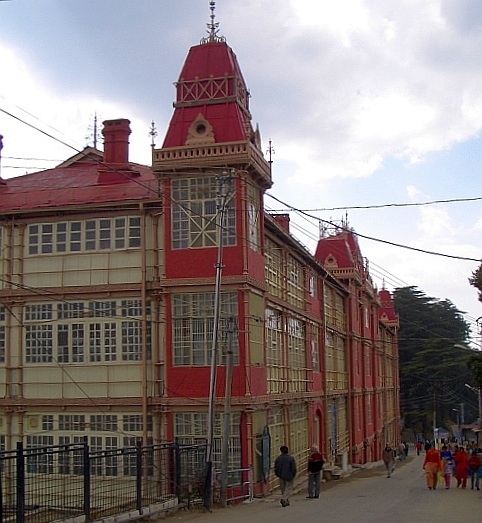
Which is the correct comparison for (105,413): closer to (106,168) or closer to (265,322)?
(265,322)

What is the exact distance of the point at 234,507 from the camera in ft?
73.2

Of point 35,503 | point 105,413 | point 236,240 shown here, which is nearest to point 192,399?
point 105,413

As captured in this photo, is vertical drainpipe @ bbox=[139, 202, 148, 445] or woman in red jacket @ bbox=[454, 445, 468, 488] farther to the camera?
woman in red jacket @ bbox=[454, 445, 468, 488]

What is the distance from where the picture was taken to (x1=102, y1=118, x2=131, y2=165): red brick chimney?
1177 inches

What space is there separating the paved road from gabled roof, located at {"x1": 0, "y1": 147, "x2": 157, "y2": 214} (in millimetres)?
10226

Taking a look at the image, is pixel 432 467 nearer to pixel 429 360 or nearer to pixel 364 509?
pixel 364 509

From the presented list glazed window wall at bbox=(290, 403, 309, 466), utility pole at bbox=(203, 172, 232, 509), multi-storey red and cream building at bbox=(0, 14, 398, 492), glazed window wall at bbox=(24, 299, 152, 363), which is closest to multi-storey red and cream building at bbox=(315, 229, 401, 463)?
glazed window wall at bbox=(290, 403, 309, 466)

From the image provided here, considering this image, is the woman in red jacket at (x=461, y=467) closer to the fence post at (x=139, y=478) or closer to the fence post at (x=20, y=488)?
the fence post at (x=139, y=478)

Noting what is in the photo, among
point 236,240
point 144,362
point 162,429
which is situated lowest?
point 162,429

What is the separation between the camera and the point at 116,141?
3000 cm

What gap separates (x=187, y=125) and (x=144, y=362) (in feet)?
24.0

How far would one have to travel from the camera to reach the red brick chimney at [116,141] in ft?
98.1

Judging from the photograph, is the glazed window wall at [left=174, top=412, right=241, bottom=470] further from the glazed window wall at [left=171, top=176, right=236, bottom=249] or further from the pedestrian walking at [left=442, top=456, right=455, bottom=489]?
the pedestrian walking at [left=442, top=456, right=455, bottom=489]

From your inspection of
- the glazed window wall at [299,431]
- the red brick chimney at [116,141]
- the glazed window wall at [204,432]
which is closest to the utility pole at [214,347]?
the glazed window wall at [204,432]
